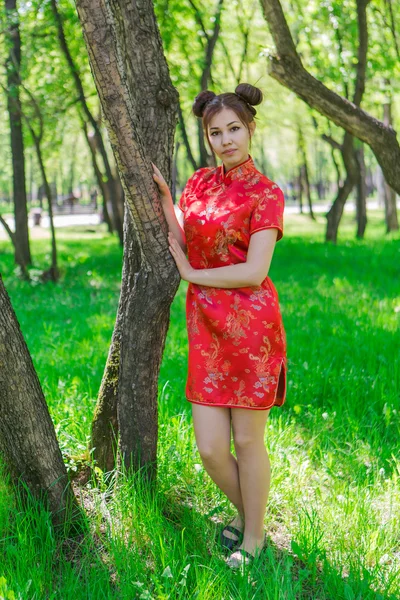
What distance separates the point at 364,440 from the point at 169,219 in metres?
2.04

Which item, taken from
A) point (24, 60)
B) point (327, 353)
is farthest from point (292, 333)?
point (24, 60)

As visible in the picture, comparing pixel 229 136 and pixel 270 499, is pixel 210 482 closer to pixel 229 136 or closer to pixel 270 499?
pixel 270 499

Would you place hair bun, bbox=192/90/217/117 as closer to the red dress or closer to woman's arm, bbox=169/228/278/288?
the red dress

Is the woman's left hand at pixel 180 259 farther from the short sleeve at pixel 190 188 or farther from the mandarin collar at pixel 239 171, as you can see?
the mandarin collar at pixel 239 171

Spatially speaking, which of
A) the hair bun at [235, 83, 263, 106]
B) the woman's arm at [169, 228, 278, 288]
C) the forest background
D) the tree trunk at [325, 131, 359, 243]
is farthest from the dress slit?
the tree trunk at [325, 131, 359, 243]

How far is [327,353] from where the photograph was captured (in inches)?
216

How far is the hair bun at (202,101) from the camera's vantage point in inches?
112

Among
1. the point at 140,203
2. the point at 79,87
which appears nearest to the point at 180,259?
the point at 140,203

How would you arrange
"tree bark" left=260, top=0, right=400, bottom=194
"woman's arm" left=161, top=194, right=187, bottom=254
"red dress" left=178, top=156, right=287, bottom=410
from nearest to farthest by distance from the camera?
"red dress" left=178, top=156, right=287, bottom=410, "woman's arm" left=161, top=194, right=187, bottom=254, "tree bark" left=260, top=0, right=400, bottom=194

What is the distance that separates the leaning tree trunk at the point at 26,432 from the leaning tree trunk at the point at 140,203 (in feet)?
1.20

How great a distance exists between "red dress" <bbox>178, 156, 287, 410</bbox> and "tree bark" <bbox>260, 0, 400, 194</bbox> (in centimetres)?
335

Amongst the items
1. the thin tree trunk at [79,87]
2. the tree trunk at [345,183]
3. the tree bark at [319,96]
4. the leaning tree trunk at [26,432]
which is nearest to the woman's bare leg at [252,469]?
the leaning tree trunk at [26,432]

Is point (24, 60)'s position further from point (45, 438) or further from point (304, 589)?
point (304, 589)

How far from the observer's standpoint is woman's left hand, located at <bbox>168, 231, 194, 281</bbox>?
279cm
